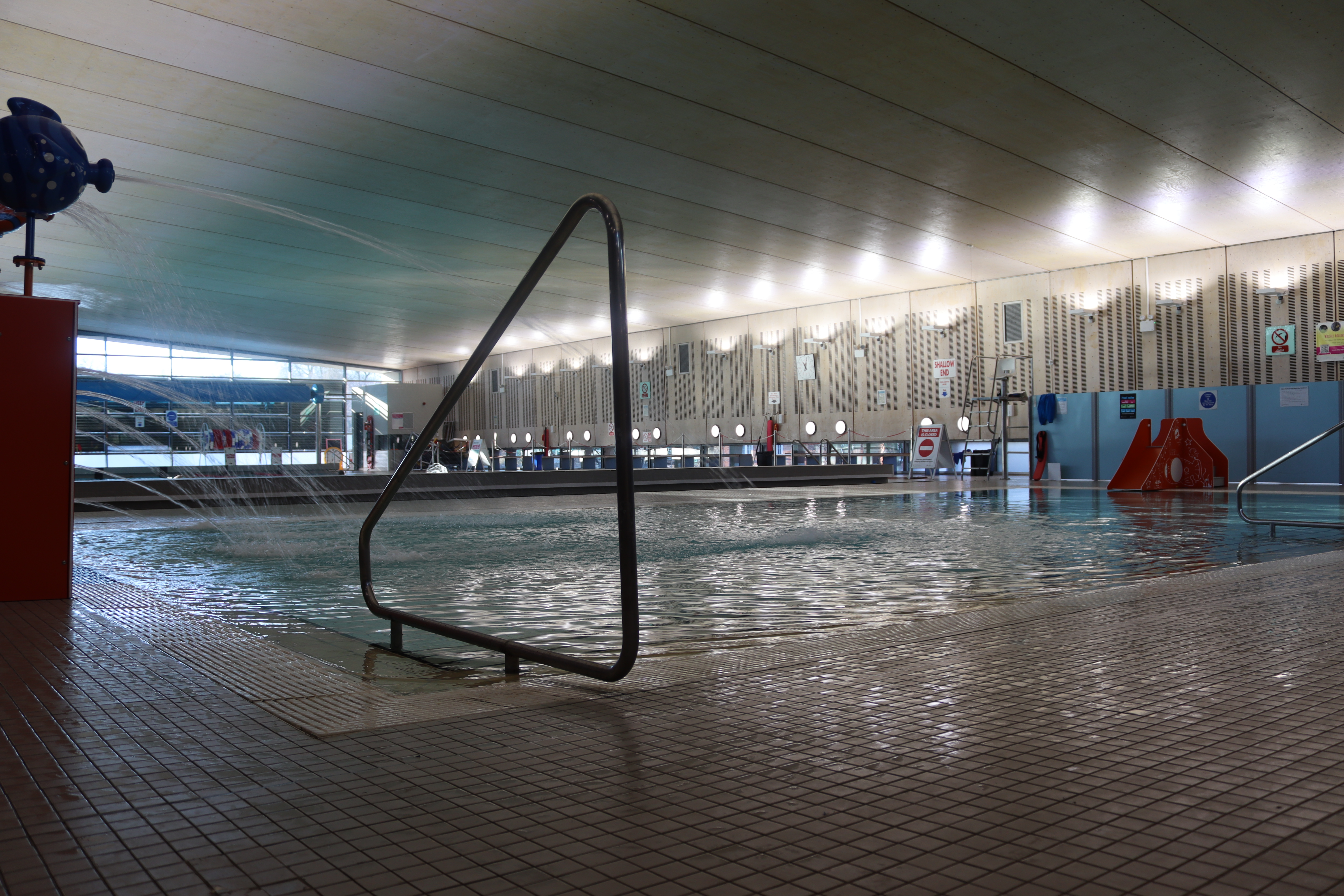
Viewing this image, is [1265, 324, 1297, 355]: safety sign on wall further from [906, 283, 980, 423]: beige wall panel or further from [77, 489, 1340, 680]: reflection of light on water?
[77, 489, 1340, 680]: reflection of light on water

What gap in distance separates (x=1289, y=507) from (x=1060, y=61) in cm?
593

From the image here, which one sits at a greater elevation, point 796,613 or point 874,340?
point 874,340

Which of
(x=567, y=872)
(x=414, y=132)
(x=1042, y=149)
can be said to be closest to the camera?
(x=567, y=872)

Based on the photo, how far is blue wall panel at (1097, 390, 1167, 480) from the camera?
20.8m

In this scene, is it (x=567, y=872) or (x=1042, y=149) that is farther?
(x=1042, y=149)

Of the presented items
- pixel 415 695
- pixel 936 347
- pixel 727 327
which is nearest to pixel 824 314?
pixel 727 327

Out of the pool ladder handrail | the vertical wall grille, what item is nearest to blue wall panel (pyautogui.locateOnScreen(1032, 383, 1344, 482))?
the vertical wall grille

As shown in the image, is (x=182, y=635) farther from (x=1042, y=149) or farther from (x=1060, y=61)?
(x=1042, y=149)

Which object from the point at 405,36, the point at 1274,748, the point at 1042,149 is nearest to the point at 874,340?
the point at 1042,149

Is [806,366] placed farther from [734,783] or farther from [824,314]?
[734,783]

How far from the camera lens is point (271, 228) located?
18.7 m

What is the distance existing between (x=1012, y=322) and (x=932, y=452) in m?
3.79

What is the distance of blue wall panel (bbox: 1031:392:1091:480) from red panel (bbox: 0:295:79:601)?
21.2 meters

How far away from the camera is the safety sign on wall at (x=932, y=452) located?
80.1ft
